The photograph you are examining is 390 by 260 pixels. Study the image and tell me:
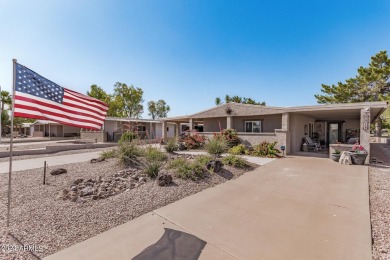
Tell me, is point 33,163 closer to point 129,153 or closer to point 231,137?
point 129,153

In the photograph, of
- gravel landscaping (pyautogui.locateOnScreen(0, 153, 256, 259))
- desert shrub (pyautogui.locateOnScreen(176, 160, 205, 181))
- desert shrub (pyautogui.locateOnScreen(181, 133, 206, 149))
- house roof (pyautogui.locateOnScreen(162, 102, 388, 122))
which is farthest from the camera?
desert shrub (pyautogui.locateOnScreen(181, 133, 206, 149))

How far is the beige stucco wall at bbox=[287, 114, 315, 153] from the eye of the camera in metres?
12.0

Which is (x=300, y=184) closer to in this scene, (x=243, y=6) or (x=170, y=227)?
(x=170, y=227)

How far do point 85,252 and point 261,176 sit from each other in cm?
588

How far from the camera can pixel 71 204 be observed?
400 centimetres

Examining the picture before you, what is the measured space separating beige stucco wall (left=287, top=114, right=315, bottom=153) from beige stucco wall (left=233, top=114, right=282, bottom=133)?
41.9 inches

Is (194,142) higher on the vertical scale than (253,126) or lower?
lower

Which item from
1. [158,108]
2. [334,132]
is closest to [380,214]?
[334,132]

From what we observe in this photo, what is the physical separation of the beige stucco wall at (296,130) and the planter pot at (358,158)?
144 inches

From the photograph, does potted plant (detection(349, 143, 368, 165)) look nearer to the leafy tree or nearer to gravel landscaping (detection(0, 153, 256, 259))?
gravel landscaping (detection(0, 153, 256, 259))

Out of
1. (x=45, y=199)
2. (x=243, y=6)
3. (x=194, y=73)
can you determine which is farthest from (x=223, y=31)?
(x=45, y=199)

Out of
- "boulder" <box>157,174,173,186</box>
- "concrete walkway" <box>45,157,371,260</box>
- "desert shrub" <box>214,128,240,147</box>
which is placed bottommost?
"concrete walkway" <box>45,157,371,260</box>

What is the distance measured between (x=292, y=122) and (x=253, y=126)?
3.12 metres

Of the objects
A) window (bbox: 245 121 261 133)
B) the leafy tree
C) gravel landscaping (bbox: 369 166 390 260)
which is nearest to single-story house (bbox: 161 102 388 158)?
window (bbox: 245 121 261 133)
